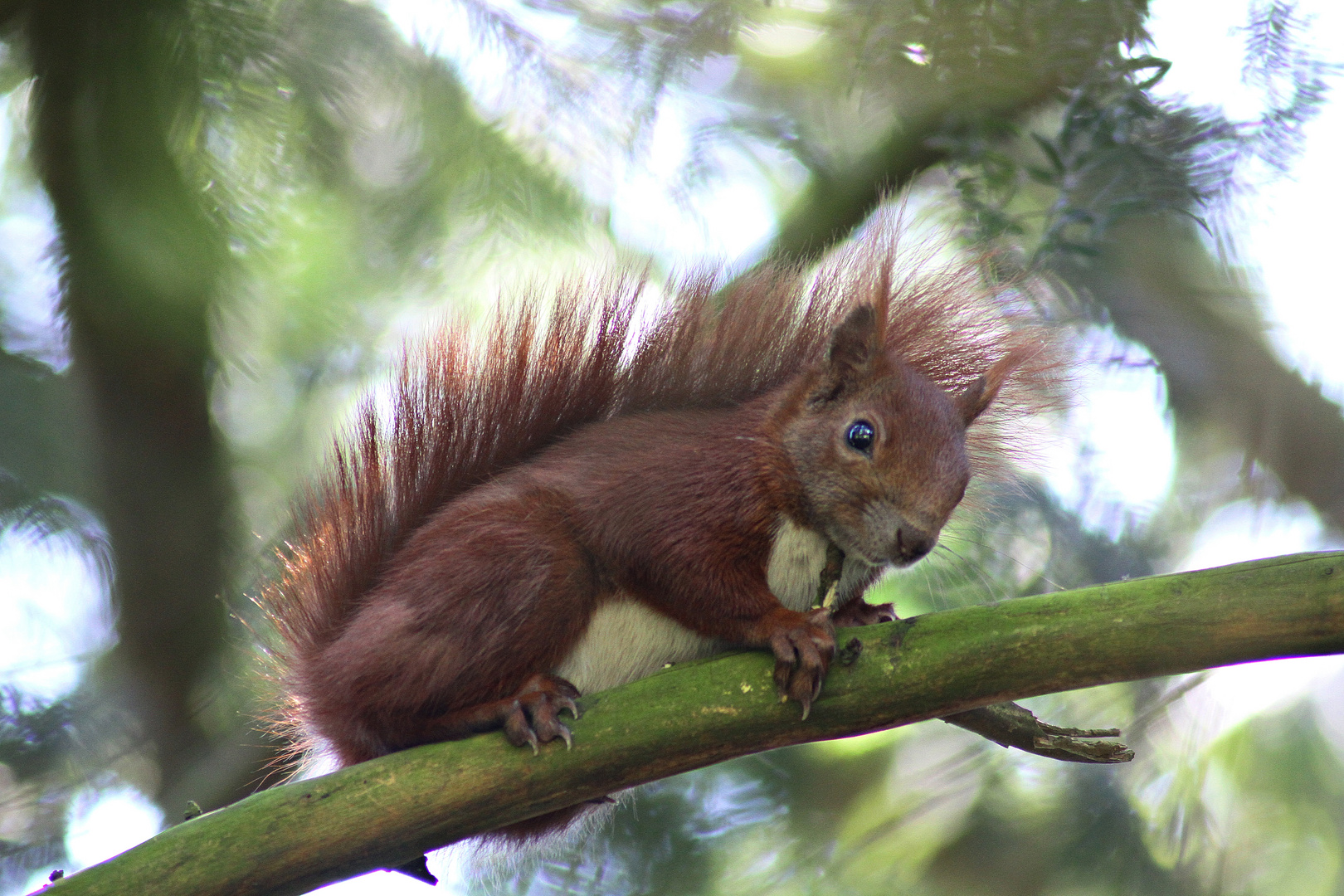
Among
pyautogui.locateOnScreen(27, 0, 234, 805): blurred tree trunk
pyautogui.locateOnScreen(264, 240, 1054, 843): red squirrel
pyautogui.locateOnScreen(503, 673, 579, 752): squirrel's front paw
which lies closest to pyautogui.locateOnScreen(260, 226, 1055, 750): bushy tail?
pyautogui.locateOnScreen(264, 240, 1054, 843): red squirrel

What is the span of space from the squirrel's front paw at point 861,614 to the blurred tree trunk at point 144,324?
1.69 meters

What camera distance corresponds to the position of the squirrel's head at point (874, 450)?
70.2 inches

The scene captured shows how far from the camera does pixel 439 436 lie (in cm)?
198

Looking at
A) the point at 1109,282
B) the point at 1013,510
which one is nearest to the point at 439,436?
the point at 1013,510

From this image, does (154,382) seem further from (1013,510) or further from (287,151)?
(1013,510)

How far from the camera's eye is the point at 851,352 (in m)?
1.93

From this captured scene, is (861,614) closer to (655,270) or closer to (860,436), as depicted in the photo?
(860,436)

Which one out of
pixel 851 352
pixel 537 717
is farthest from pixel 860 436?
pixel 537 717

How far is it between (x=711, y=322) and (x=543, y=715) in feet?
2.87

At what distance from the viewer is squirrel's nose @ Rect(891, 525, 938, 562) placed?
5.74ft

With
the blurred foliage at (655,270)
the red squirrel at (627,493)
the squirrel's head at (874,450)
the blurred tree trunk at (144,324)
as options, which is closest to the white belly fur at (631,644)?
the red squirrel at (627,493)

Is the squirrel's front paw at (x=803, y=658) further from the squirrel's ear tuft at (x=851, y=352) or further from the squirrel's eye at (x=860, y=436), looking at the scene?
the squirrel's ear tuft at (x=851, y=352)

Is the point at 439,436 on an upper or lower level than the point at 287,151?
lower

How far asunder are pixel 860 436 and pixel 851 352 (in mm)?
181
